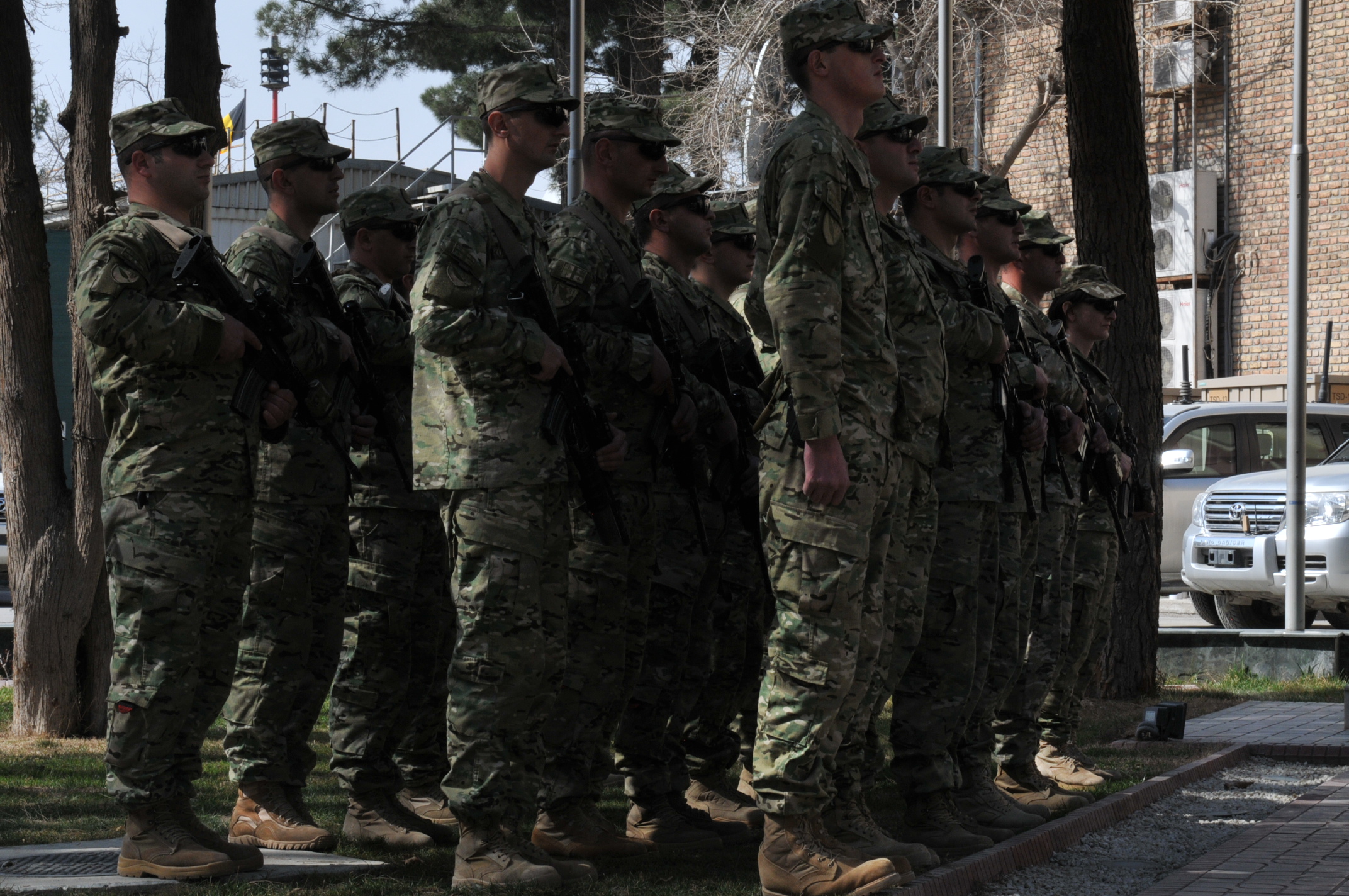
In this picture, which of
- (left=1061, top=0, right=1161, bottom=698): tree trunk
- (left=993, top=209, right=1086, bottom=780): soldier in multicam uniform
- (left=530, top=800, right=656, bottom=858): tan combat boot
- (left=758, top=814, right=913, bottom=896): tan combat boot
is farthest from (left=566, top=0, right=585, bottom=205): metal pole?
(left=758, top=814, right=913, bottom=896): tan combat boot

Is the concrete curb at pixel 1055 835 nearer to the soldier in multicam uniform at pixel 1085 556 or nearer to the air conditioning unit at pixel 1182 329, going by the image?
the soldier in multicam uniform at pixel 1085 556

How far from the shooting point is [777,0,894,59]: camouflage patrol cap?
4.57 meters

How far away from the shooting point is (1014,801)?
591 cm

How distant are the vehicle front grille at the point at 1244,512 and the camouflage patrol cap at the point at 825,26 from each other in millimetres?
9148

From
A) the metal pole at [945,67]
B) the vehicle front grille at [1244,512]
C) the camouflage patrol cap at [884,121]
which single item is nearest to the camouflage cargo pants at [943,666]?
the camouflage patrol cap at [884,121]

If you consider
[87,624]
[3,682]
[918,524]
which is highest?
[918,524]

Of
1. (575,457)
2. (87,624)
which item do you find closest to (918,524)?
(575,457)

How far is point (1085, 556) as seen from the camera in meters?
7.25

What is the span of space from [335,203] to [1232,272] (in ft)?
76.0

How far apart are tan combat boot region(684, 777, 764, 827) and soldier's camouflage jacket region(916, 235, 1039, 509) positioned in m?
1.45

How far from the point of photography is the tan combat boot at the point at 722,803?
19.4 ft

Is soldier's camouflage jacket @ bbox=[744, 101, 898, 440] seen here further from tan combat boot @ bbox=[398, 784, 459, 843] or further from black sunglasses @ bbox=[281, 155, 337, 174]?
tan combat boot @ bbox=[398, 784, 459, 843]

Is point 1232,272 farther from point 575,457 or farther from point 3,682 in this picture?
point 575,457

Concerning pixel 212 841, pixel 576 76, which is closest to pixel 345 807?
pixel 212 841
